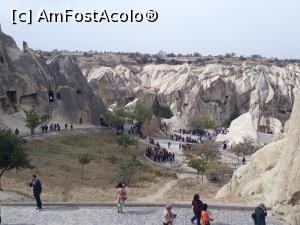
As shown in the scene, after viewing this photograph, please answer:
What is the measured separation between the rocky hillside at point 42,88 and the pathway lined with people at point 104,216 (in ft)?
111

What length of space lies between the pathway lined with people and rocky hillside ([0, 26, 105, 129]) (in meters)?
34.0

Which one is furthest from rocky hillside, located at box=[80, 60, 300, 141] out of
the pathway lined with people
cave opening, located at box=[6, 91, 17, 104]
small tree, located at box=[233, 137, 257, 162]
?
the pathway lined with people

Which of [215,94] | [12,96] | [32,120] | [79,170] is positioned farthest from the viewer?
[215,94]

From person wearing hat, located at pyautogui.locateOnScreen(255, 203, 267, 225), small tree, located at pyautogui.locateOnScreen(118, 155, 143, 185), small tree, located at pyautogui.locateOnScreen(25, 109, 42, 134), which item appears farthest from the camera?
small tree, located at pyautogui.locateOnScreen(25, 109, 42, 134)

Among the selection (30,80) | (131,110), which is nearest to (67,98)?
(30,80)

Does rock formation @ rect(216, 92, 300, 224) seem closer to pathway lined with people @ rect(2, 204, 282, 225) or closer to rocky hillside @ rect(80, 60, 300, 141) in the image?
pathway lined with people @ rect(2, 204, 282, 225)

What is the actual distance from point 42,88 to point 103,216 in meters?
44.5

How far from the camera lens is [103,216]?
16.2 m

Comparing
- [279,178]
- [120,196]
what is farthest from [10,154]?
[279,178]

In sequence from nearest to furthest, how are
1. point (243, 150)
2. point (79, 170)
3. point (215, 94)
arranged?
point (79, 170), point (243, 150), point (215, 94)

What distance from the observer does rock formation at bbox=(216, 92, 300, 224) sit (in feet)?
50.3

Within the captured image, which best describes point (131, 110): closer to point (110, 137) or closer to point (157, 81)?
point (110, 137)

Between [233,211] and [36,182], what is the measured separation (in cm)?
621

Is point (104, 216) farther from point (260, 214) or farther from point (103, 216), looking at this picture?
point (260, 214)
